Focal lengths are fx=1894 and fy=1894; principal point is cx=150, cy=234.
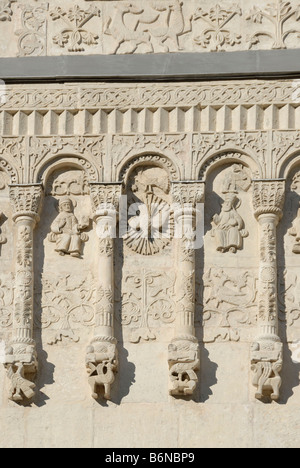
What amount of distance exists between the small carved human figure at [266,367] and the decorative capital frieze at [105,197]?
76.4 inches

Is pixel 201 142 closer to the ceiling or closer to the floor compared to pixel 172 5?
closer to the floor

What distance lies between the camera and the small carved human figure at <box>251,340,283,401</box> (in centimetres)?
1695

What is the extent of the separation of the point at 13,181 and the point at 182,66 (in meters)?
1.95

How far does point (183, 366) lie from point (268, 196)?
71.9 inches

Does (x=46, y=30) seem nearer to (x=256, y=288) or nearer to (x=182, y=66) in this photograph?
(x=182, y=66)

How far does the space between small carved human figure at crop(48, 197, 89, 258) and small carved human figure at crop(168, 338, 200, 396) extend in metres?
1.40

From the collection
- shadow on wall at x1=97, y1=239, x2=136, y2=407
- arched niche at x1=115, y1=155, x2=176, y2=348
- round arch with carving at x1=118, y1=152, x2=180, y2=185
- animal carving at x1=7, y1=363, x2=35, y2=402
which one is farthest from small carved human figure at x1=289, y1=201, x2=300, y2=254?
animal carving at x1=7, y1=363, x2=35, y2=402

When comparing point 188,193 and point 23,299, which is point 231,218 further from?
point 23,299

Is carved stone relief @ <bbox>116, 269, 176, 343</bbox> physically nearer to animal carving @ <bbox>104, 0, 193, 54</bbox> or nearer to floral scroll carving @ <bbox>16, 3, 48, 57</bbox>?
animal carving @ <bbox>104, 0, 193, 54</bbox>

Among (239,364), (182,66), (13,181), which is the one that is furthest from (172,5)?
(239,364)

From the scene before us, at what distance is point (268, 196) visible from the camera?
57.8 ft

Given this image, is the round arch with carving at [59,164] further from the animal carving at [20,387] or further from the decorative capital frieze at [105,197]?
the animal carving at [20,387]
